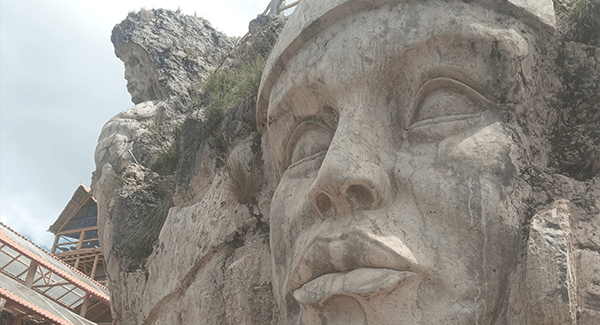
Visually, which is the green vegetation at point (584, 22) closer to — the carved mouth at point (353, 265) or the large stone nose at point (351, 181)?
the large stone nose at point (351, 181)

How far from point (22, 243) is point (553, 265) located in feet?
38.1

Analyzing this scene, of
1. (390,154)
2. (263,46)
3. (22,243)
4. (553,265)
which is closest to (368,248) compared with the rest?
(390,154)

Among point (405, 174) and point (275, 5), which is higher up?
point (275, 5)

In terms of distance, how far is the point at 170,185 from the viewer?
428 centimetres

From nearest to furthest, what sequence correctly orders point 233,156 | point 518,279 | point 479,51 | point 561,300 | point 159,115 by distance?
1. point 561,300
2. point 518,279
3. point 479,51
4. point 233,156
5. point 159,115

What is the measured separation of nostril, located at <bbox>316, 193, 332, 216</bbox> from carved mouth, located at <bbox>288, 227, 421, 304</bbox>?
13 cm

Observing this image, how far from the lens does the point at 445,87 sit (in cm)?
253

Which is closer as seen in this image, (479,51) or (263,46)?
(479,51)

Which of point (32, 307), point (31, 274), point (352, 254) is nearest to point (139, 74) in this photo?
point (352, 254)

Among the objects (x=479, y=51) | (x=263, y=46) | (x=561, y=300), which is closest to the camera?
(x=561, y=300)

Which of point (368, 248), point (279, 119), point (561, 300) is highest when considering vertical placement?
point (279, 119)

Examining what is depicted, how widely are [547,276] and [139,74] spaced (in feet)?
14.1

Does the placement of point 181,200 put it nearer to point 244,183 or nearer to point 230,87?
point 244,183

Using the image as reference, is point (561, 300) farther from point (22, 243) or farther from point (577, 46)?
point (22, 243)
